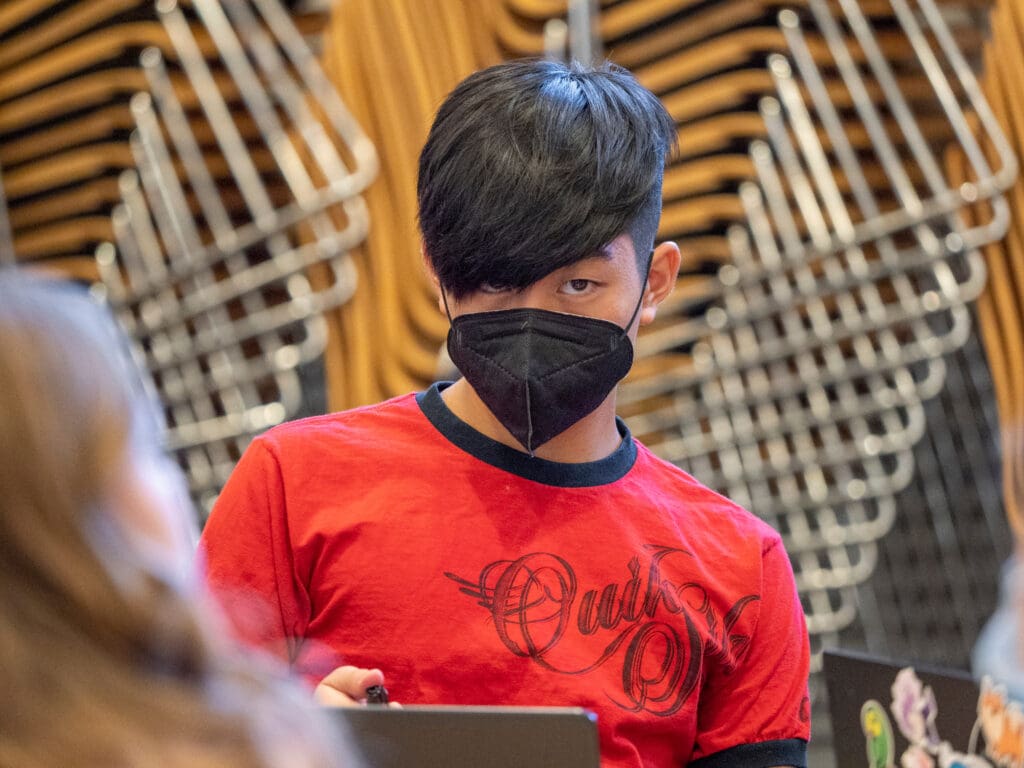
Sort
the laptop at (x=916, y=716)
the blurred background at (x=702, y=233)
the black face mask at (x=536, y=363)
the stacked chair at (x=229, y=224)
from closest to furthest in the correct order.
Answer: the laptop at (x=916, y=716)
the black face mask at (x=536, y=363)
the blurred background at (x=702, y=233)
the stacked chair at (x=229, y=224)

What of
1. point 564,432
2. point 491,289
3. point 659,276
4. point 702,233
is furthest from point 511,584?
point 702,233

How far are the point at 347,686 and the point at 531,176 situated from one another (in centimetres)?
61

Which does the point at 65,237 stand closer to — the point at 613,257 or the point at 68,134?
the point at 68,134

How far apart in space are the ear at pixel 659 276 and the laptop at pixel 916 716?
1.56 ft

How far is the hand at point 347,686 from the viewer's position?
58.3 inches

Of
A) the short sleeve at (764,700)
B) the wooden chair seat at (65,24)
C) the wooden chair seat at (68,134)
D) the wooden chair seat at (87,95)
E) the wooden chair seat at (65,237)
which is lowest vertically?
the short sleeve at (764,700)

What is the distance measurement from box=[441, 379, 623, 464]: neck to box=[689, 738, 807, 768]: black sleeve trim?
15.1 inches

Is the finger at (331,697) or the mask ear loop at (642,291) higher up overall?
the mask ear loop at (642,291)

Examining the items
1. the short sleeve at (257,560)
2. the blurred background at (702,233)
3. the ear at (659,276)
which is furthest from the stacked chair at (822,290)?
the short sleeve at (257,560)

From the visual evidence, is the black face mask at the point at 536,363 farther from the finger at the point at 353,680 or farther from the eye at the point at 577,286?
the finger at the point at 353,680

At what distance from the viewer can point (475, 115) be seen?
176 cm

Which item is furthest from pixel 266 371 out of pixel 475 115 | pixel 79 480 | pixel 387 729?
pixel 79 480

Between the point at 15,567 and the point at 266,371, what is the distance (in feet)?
9.64

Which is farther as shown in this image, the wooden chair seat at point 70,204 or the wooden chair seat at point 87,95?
the wooden chair seat at point 70,204
